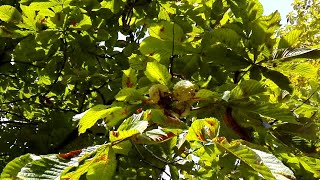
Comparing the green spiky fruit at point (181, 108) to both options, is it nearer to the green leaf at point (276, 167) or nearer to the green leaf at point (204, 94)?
the green leaf at point (204, 94)

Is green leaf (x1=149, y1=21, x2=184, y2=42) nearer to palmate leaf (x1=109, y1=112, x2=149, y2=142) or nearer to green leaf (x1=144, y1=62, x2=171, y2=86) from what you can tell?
green leaf (x1=144, y1=62, x2=171, y2=86)

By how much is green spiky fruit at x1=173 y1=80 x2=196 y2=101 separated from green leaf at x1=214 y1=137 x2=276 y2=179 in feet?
1.08

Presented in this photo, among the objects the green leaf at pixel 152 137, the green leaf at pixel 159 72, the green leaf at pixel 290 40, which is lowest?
the green leaf at pixel 152 137


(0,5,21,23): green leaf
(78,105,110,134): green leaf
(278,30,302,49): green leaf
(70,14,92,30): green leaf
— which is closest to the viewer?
(78,105,110,134): green leaf

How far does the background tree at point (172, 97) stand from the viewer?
1.13 metres

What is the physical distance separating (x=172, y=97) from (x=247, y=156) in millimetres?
440

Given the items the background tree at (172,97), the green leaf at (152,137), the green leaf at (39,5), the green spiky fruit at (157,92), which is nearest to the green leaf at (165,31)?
the background tree at (172,97)

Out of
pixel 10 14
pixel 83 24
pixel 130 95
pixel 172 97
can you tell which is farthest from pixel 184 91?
pixel 10 14

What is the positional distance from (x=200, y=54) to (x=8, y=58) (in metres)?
2.03

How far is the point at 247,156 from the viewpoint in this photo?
100cm

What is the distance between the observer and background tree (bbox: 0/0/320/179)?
1.13m

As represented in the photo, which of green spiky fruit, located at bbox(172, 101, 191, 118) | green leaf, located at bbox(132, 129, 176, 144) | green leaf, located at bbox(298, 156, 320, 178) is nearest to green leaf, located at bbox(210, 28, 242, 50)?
green spiky fruit, located at bbox(172, 101, 191, 118)

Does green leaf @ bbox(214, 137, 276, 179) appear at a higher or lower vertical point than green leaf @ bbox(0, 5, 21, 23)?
lower

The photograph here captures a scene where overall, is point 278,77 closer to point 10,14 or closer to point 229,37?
point 229,37
